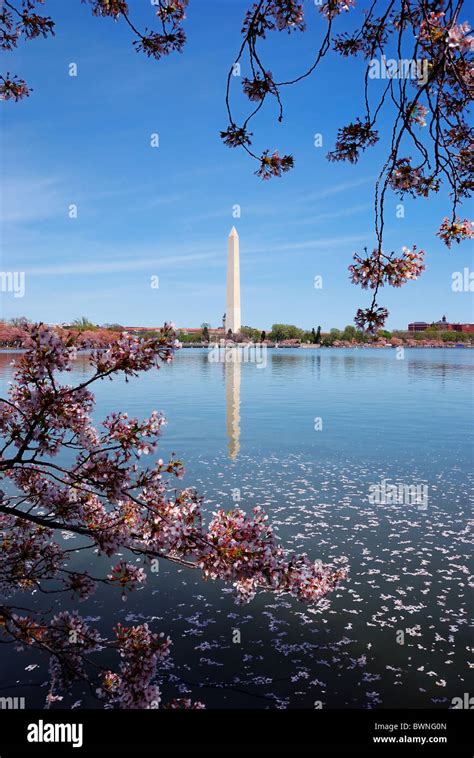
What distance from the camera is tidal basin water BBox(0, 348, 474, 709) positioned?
716 cm

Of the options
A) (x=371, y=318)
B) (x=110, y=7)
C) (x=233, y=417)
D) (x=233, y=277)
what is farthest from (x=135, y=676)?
(x=233, y=277)

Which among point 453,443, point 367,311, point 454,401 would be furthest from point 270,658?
point 454,401

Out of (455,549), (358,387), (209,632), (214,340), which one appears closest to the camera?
(209,632)

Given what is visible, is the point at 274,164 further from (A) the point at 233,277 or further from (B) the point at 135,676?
(A) the point at 233,277

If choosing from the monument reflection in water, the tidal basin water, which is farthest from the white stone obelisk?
the tidal basin water

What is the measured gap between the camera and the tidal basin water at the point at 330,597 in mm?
7160

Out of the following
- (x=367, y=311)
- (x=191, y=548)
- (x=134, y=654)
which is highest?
(x=367, y=311)

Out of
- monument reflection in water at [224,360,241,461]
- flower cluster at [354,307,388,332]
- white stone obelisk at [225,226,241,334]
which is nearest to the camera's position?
flower cluster at [354,307,388,332]

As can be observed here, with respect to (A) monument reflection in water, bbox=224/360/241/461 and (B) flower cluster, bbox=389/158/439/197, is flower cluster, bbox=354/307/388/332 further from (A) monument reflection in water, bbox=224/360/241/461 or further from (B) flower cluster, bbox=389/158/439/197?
(A) monument reflection in water, bbox=224/360/241/461

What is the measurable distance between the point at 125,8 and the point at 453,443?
21.5 meters

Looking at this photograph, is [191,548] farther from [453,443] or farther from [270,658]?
[453,443]

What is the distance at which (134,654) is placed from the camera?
542 cm

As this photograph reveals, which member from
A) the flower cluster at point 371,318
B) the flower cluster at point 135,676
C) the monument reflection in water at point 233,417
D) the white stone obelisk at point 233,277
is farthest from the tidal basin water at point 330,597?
the white stone obelisk at point 233,277

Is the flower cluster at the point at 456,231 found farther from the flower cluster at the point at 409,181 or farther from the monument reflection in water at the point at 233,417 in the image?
the monument reflection in water at the point at 233,417
